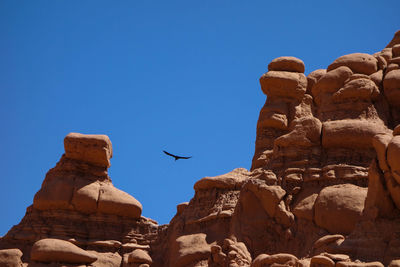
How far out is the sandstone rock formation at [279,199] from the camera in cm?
1759

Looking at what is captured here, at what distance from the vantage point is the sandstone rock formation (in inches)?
693

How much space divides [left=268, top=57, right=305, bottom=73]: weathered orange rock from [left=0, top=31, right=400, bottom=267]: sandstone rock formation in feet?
0.18

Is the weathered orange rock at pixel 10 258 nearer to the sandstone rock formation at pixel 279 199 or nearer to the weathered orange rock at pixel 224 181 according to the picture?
the sandstone rock formation at pixel 279 199

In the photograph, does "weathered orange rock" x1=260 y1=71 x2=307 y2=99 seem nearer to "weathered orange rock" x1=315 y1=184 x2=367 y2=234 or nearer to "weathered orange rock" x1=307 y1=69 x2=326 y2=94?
"weathered orange rock" x1=307 y1=69 x2=326 y2=94

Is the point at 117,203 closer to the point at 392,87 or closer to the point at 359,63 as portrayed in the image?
the point at 359,63

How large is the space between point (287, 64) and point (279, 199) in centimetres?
1024

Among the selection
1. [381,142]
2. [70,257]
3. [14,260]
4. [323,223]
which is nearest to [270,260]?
[323,223]

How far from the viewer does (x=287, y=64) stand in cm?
3066

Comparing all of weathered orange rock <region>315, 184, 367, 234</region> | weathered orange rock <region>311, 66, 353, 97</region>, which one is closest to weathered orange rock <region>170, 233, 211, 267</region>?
weathered orange rock <region>315, 184, 367, 234</region>

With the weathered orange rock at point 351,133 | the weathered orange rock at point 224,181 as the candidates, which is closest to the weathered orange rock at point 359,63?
the weathered orange rock at point 351,133

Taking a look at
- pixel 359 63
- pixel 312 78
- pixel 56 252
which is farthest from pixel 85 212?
pixel 359 63

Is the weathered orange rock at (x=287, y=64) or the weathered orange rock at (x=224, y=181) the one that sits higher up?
the weathered orange rock at (x=287, y=64)

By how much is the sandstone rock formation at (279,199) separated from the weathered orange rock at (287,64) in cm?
6

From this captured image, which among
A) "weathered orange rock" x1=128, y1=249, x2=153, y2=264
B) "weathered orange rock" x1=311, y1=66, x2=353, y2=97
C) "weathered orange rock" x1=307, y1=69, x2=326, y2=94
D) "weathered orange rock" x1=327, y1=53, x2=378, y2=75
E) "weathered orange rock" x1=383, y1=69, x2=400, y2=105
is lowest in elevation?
"weathered orange rock" x1=128, y1=249, x2=153, y2=264
